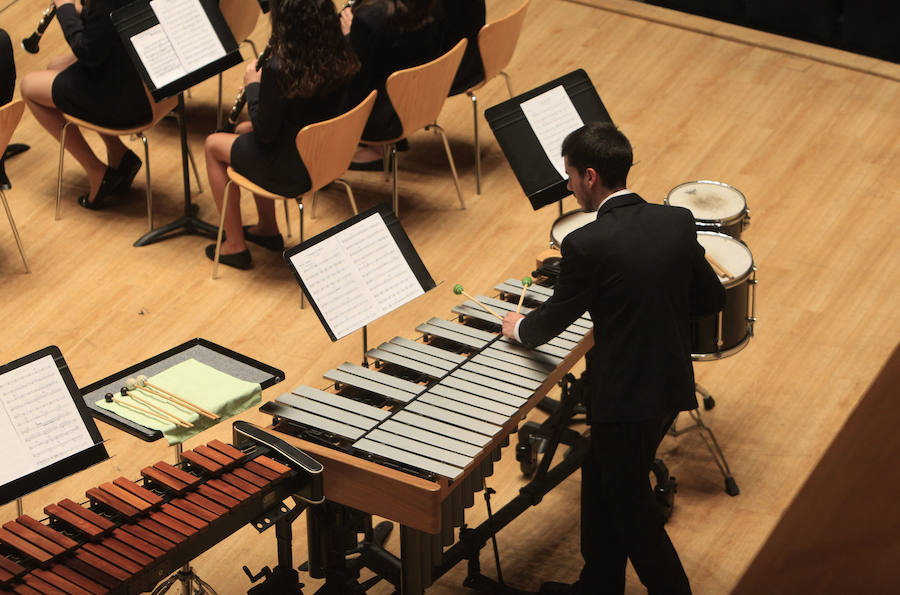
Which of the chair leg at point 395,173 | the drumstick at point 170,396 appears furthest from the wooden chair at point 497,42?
the drumstick at point 170,396

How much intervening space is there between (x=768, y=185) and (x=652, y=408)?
304 cm

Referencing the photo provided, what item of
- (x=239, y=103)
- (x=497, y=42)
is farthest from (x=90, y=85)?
(x=497, y=42)

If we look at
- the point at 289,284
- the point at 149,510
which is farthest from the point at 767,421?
the point at 149,510

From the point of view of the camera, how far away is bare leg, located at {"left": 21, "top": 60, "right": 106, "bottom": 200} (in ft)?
19.4

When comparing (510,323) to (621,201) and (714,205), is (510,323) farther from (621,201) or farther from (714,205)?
(714,205)

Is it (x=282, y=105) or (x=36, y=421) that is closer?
(x=36, y=421)

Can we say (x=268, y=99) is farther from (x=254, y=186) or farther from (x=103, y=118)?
(x=103, y=118)

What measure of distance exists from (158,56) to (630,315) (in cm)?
280

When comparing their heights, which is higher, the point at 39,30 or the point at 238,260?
the point at 39,30

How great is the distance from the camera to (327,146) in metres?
5.18

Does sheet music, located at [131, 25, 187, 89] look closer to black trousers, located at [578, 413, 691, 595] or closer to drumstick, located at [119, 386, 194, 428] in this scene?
drumstick, located at [119, 386, 194, 428]

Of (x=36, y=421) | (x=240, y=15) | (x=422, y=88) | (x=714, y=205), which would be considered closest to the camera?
(x=36, y=421)

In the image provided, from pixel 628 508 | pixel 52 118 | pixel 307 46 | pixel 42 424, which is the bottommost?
pixel 628 508

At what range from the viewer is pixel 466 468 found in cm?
340
